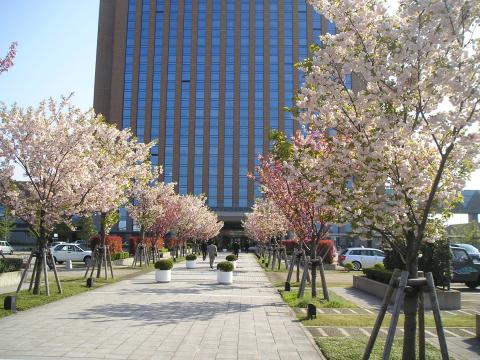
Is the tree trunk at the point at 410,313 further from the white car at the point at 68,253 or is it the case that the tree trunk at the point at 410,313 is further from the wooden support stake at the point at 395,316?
the white car at the point at 68,253

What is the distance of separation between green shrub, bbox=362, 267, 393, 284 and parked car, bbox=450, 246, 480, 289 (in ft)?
14.0

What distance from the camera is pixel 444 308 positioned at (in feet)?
44.8

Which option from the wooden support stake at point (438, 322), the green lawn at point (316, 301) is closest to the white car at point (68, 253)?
the green lawn at point (316, 301)

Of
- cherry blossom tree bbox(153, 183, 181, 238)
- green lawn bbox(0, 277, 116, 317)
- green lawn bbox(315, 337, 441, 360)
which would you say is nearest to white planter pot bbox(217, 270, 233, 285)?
green lawn bbox(0, 277, 116, 317)

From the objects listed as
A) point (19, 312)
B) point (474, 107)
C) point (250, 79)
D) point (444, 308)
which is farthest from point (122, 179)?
point (250, 79)

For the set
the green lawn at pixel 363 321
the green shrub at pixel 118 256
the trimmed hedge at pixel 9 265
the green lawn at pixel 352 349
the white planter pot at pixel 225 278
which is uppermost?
the green shrub at pixel 118 256

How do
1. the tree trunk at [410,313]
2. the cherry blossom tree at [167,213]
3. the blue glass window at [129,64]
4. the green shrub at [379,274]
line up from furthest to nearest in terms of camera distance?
the blue glass window at [129,64], the cherry blossom tree at [167,213], the green shrub at [379,274], the tree trunk at [410,313]

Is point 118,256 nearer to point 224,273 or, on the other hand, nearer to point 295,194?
point 224,273

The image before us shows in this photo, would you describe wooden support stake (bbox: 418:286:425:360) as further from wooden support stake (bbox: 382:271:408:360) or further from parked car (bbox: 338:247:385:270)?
parked car (bbox: 338:247:385:270)

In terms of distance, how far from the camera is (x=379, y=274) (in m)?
16.8

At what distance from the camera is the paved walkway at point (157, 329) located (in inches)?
309

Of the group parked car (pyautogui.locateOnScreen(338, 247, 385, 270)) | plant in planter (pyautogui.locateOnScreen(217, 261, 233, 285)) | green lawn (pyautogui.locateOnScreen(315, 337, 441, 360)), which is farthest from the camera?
parked car (pyautogui.locateOnScreen(338, 247, 385, 270))

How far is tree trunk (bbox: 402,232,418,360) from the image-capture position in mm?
6699

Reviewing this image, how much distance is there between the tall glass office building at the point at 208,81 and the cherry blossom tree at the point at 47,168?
7068cm
